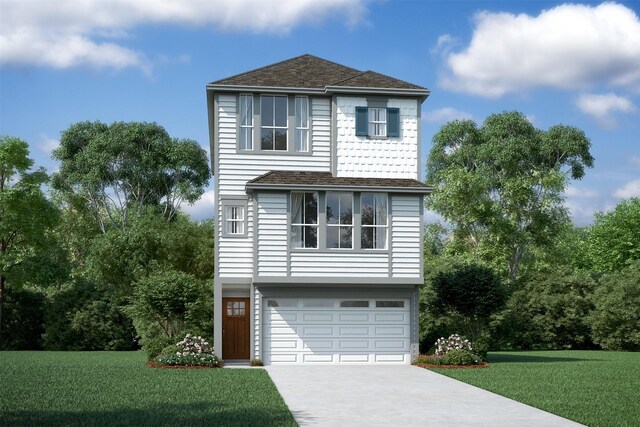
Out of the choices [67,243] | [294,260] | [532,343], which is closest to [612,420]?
[294,260]

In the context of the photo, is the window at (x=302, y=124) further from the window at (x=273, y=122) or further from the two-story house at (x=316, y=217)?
the window at (x=273, y=122)

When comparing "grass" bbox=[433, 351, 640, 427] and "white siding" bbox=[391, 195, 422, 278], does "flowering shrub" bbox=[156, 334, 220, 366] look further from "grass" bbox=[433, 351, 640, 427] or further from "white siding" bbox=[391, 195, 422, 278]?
"grass" bbox=[433, 351, 640, 427]

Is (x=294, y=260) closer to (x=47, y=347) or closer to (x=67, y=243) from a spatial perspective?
(x=47, y=347)

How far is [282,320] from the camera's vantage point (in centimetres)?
2812

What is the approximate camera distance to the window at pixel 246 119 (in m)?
28.7

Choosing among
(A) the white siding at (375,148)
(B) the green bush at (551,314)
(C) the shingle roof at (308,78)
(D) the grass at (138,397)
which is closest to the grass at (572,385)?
(D) the grass at (138,397)

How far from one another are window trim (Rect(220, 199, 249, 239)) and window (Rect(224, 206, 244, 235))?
0.12 ft

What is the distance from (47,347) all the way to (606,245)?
41.5 meters

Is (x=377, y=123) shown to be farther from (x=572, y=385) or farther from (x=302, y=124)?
(x=572, y=385)

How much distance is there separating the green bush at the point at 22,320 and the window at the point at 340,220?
21.9 meters

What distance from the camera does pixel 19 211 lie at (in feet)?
139

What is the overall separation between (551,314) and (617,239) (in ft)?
81.1

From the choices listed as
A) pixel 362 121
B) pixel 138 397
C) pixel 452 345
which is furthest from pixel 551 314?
pixel 138 397

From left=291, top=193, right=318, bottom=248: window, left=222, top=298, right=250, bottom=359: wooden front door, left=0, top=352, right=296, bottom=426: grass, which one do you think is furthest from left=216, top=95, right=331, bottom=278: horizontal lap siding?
left=0, top=352, right=296, bottom=426: grass
